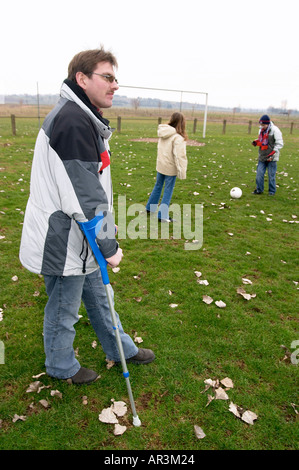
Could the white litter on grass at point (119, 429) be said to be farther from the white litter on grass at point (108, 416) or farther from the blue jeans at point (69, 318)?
the blue jeans at point (69, 318)

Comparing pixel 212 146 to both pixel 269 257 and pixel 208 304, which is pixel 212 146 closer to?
pixel 269 257

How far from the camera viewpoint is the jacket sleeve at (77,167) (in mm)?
2131

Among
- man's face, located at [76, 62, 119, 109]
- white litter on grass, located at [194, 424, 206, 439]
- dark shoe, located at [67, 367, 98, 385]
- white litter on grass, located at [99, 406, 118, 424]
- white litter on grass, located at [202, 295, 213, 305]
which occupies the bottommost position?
white litter on grass, located at [194, 424, 206, 439]

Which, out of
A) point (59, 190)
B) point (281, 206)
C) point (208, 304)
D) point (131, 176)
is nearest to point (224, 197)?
point (281, 206)

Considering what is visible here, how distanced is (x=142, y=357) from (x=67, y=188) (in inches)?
77.1

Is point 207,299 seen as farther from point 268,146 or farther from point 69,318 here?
point 268,146

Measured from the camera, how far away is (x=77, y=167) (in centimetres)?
215

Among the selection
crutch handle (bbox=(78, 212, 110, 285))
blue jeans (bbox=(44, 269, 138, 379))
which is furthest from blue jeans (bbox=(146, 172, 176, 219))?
crutch handle (bbox=(78, 212, 110, 285))

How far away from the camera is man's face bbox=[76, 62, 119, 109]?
2.30 m

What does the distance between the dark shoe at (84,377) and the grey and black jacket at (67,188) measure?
1106 mm

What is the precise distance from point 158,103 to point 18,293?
2906 cm

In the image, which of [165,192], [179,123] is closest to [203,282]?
[165,192]

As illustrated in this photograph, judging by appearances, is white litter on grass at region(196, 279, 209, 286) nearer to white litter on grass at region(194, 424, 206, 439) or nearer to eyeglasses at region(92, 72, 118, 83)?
white litter on grass at region(194, 424, 206, 439)

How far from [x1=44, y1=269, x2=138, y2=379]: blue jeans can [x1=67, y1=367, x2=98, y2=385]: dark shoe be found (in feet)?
0.19
